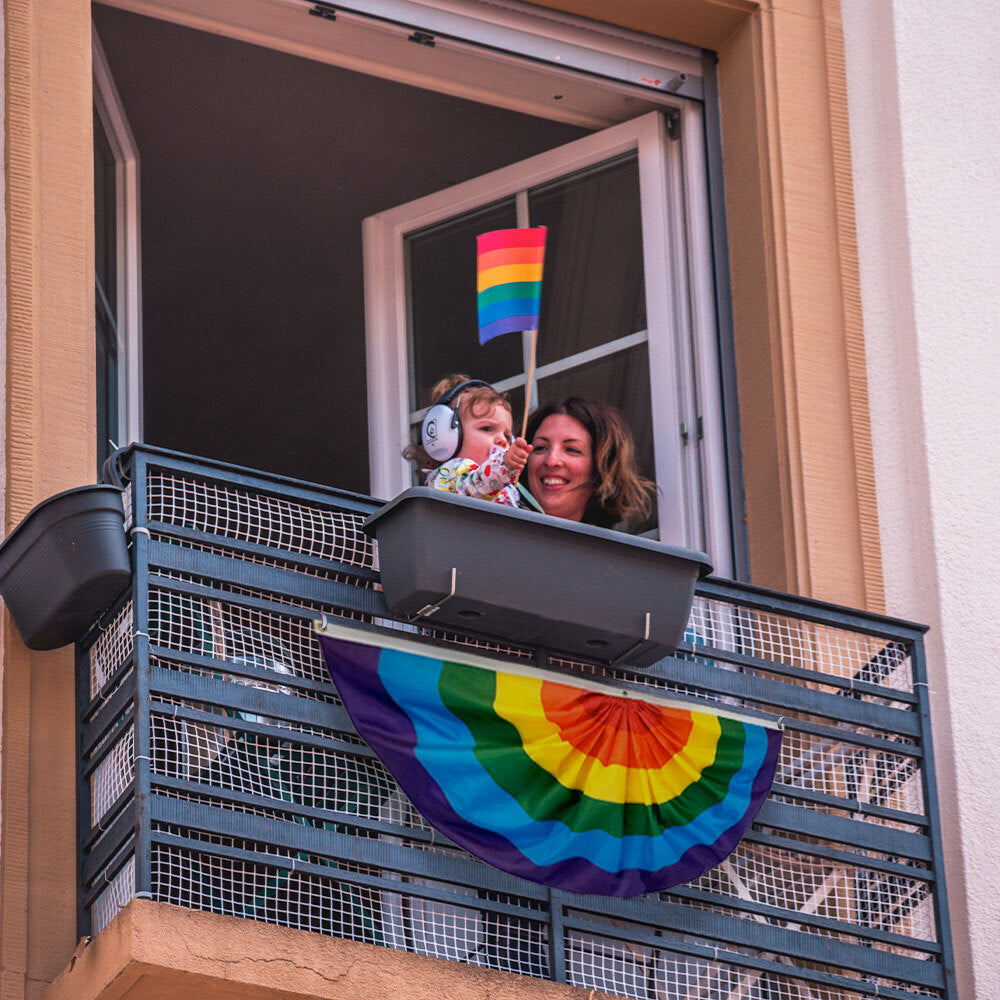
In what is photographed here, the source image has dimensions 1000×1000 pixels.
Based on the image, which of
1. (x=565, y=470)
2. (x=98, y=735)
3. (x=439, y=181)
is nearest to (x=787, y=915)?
(x=565, y=470)

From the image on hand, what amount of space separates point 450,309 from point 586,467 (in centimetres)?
128

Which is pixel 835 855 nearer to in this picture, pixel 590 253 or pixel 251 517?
pixel 251 517

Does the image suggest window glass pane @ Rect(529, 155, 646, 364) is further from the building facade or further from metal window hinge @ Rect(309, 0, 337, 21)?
metal window hinge @ Rect(309, 0, 337, 21)

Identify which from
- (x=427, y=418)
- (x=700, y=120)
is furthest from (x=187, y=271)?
(x=427, y=418)

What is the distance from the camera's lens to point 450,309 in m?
7.93

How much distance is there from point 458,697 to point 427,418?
105cm

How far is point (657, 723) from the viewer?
6.04 m

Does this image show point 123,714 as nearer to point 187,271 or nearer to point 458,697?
point 458,697

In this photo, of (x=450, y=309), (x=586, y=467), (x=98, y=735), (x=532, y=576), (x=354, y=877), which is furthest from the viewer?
(x=450, y=309)

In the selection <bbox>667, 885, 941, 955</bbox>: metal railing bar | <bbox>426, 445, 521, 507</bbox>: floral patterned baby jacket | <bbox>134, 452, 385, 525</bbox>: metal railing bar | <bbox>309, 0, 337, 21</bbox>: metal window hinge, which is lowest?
<bbox>667, 885, 941, 955</bbox>: metal railing bar

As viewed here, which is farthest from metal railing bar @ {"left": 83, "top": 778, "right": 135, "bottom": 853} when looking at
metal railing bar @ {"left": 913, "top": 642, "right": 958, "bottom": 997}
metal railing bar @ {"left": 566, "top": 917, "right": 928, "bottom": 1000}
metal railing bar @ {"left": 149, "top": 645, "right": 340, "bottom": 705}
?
metal railing bar @ {"left": 913, "top": 642, "right": 958, "bottom": 997}

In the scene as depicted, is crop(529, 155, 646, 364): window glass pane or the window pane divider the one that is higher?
crop(529, 155, 646, 364): window glass pane

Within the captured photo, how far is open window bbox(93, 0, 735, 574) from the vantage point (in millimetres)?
7285

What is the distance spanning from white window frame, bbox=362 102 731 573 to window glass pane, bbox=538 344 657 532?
0.07 m
